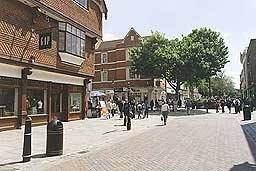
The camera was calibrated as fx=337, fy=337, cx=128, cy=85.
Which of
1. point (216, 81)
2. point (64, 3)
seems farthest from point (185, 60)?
point (216, 81)

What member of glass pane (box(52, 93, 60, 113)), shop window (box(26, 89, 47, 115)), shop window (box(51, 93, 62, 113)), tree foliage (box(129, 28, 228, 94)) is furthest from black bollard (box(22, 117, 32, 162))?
tree foliage (box(129, 28, 228, 94))

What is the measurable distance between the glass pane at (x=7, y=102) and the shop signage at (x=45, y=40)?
2.96 meters

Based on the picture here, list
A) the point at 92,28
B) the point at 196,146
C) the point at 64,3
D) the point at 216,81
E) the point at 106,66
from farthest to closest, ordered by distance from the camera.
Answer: the point at 216,81 < the point at 106,66 < the point at 92,28 < the point at 64,3 < the point at 196,146

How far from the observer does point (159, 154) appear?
35.2ft

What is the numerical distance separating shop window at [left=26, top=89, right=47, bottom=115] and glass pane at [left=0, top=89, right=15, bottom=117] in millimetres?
1175

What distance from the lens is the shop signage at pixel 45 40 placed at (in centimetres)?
1852

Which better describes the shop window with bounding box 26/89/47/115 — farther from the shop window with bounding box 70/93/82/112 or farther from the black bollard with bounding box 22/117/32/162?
the black bollard with bounding box 22/117/32/162

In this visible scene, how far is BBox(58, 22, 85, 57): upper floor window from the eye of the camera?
870 inches

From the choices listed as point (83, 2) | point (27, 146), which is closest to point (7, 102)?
point (27, 146)

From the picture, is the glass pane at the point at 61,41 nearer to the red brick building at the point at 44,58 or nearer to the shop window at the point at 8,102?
the red brick building at the point at 44,58

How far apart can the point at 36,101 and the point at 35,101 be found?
0.10 meters

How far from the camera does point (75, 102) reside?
1019 inches

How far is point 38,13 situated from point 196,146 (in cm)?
1242

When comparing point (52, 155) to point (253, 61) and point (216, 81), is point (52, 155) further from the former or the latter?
point (216, 81)
